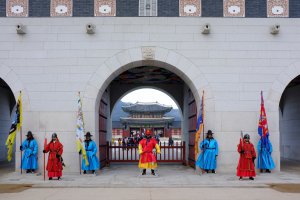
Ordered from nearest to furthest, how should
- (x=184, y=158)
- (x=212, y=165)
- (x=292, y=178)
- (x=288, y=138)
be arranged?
1. (x=292, y=178)
2. (x=212, y=165)
3. (x=184, y=158)
4. (x=288, y=138)

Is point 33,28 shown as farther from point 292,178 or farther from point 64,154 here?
point 292,178

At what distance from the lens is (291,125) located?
17344 mm

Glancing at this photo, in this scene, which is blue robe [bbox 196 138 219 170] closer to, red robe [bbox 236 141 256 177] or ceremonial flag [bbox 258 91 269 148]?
red robe [bbox 236 141 256 177]

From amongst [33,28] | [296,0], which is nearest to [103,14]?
[33,28]

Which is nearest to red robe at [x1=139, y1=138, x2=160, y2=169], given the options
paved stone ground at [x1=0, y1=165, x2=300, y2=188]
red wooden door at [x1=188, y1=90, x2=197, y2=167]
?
paved stone ground at [x1=0, y1=165, x2=300, y2=188]

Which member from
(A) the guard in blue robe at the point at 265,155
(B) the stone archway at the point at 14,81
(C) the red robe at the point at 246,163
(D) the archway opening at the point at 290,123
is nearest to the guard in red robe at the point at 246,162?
(C) the red robe at the point at 246,163

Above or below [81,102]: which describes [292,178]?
below

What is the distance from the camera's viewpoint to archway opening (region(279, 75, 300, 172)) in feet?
54.3

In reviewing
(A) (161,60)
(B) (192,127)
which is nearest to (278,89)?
(B) (192,127)

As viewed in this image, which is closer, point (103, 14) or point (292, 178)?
point (292, 178)

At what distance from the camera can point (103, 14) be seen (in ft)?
40.0

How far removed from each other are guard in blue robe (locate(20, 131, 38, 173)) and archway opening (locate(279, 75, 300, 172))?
958 centimetres

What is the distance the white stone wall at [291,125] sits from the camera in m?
16.6

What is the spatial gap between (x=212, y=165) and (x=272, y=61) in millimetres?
3661
